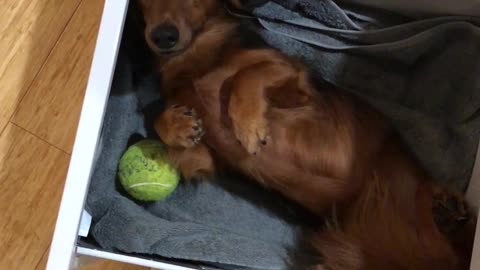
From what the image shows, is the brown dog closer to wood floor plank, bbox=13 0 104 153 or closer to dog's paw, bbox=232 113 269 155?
dog's paw, bbox=232 113 269 155

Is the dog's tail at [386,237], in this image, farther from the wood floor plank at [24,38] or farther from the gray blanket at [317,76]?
the wood floor plank at [24,38]

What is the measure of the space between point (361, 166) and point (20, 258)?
105 centimetres

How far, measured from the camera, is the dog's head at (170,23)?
4.79ft

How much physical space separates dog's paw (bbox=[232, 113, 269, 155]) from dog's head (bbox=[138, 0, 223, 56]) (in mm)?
242

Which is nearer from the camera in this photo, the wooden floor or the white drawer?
the white drawer

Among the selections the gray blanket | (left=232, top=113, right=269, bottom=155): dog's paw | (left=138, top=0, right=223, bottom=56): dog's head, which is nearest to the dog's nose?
(left=138, top=0, right=223, bottom=56): dog's head

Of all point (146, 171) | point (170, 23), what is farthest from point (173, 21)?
point (146, 171)

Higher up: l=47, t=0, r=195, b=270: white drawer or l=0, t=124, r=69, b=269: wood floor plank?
l=47, t=0, r=195, b=270: white drawer

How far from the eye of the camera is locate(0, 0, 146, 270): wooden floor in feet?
6.27

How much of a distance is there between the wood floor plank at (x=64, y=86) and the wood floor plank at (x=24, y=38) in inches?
1.0

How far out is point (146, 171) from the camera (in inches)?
58.1

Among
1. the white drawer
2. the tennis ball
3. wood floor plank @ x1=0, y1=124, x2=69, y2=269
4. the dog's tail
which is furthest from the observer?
wood floor plank @ x1=0, y1=124, x2=69, y2=269

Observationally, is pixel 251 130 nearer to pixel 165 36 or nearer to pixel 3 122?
pixel 165 36

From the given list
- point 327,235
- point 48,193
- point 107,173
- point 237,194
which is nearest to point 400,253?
point 327,235
